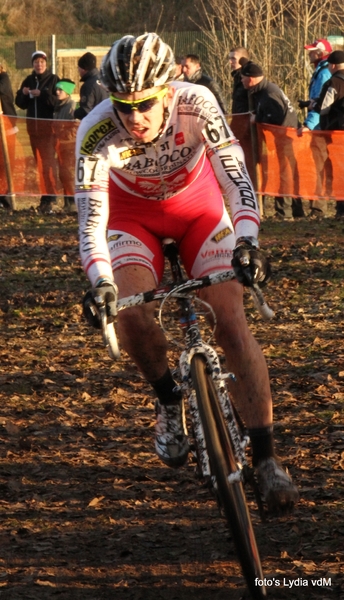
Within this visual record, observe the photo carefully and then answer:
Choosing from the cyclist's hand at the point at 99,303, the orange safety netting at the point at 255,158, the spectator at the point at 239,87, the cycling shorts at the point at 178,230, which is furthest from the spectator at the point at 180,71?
the cyclist's hand at the point at 99,303

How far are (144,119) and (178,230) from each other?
705 millimetres

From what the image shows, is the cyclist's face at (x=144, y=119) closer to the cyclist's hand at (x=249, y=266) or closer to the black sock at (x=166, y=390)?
the cyclist's hand at (x=249, y=266)

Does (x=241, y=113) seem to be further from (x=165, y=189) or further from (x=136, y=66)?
(x=136, y=66)

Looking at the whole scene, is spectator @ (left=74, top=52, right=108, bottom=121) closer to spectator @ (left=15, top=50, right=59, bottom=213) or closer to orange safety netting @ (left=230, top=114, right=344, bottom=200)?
spectator @ (left=15, top=50, right=59, bottom=213)

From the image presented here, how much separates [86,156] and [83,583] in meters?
2.01

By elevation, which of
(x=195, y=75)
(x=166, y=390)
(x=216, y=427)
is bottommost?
(x=166, y=390)

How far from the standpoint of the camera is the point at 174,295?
4.41 meters

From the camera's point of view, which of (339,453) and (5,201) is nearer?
(339,453)

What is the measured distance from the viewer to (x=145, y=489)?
5.75m

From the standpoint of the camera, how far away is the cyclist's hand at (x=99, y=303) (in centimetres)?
431

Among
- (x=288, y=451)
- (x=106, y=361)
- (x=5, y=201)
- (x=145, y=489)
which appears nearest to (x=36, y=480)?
(x=145, y=489)

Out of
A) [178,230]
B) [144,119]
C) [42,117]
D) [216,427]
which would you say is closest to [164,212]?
[178,230]

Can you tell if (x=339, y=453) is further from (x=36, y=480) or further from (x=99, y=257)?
(x=99, y=257)

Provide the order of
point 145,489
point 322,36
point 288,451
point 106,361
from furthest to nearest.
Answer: point 322,36
point 106,361
point 288,451
point 145,489
